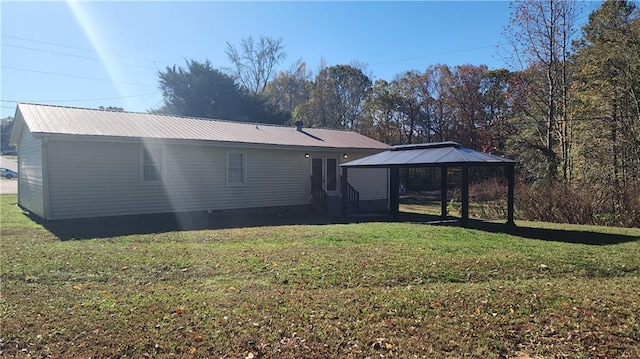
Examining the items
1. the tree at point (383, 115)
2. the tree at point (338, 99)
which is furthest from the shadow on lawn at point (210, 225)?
the tree at point (338, 99)

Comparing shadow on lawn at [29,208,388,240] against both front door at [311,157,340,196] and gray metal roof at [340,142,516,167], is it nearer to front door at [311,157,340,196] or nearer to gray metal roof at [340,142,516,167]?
front door at [311,157,340,196]

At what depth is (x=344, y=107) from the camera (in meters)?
39.7

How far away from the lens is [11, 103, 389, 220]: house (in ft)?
36.9

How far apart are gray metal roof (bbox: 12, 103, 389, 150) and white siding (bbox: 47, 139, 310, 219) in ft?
1.23

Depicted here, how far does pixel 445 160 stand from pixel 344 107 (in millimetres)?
28810

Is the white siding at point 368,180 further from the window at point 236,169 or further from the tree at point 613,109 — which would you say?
the tree at point 613,109

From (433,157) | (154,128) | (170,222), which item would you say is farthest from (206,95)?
(433,157)

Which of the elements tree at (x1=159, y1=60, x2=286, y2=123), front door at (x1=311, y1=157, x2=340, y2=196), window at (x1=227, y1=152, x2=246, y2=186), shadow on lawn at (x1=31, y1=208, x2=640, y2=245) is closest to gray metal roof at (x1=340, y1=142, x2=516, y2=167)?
shadow on lawn at (x1=31, y1=208, x2=640, y2=245)

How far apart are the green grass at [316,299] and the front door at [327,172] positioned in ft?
28.1

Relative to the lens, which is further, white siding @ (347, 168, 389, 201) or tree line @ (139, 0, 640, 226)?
white siding @ (347, 168, 389, 201)

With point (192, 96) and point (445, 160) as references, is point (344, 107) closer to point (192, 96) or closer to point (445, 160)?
point (192, 96)

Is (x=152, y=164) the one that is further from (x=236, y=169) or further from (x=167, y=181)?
(x=236, y=169)

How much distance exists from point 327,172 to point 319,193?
1.38 metres

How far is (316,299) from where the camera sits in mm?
4816
